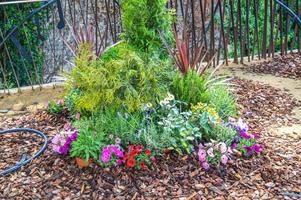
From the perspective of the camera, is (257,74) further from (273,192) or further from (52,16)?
(52,16)

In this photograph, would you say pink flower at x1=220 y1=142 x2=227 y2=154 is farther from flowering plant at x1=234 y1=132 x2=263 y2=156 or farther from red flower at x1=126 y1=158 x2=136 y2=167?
red flower at x1=126 y1=158 x2=136 y2=167

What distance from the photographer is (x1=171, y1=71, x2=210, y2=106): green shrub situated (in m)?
3.25

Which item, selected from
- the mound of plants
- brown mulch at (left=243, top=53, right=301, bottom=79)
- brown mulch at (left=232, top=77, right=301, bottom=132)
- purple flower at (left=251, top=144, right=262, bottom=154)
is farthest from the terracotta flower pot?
brown mulch at (left=243, top=53, right=301, bottom=79)

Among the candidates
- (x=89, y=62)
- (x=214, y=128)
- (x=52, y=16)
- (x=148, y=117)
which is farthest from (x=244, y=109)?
(x=52, y=16)

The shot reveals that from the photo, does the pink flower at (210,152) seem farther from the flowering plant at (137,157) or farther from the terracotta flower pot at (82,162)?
the terracotta flower pot at (82,162)

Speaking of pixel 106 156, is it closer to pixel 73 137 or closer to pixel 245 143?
pixel 73 137

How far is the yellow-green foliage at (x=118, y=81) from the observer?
277 centimetres

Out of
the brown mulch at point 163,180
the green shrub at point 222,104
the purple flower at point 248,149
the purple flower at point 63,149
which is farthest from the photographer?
the green shrub at point 222,104

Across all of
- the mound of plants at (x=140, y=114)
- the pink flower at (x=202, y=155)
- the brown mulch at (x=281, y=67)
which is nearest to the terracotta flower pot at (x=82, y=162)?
the mound of plants at (x=140, y=114)

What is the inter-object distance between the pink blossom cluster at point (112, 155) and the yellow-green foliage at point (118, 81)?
0.29 meters

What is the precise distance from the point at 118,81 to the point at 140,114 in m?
0.38

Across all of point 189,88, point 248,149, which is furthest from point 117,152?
point 248,149

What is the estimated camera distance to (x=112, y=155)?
2.76m

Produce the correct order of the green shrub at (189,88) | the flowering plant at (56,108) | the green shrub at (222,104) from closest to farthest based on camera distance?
the green shrub at (189,88) → the green shrub at (222,104) → the flowering plant at (56,108)
